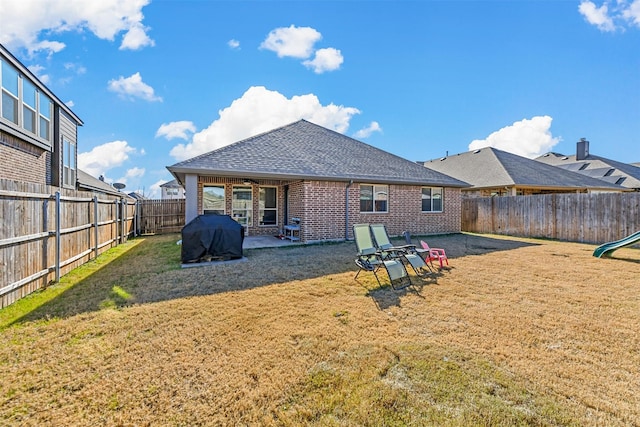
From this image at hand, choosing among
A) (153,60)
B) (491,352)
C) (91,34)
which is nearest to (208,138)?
(153,60)

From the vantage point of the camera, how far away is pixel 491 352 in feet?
10.0

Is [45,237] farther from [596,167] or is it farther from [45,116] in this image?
[596,167]

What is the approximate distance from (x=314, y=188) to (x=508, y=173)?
14.7m

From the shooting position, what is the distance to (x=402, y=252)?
656 cm

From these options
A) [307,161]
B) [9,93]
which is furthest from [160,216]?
[307,161]

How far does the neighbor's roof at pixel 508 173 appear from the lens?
704 inches

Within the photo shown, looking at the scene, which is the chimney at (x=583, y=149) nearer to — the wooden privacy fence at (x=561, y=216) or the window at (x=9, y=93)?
the wooden privacy fence at (x=561, y=216)

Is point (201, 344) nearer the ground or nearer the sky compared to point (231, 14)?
nearer the ground

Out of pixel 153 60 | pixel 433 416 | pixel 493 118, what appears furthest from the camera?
pixel 493 118

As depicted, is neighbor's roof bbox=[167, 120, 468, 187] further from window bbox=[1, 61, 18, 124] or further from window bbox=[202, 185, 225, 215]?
window bbox=[1, 61, 18, 124]

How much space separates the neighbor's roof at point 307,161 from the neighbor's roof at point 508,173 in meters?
6.27

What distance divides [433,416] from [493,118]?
2077cm

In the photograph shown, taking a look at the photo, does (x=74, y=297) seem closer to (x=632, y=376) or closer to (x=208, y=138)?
(x=632, y=376)

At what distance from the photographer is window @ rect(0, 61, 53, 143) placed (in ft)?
28.5
